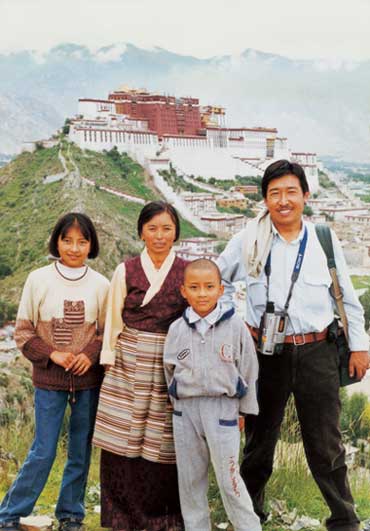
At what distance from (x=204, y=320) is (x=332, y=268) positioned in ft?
0.97

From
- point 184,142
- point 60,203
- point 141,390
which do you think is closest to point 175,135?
point 184,142

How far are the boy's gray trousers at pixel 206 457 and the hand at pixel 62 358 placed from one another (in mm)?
241

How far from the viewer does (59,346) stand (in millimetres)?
1453

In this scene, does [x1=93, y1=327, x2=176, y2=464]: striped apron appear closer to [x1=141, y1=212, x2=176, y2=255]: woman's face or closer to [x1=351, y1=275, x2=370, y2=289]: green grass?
[x1=141, y1=212, x2=176, y2=255]: woman's face

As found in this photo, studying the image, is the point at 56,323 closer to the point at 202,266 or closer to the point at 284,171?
the point at 202,266

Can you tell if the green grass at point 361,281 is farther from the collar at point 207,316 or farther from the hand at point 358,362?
the collar at point 207,316

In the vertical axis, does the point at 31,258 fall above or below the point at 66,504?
above

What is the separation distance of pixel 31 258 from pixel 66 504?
26.4 m

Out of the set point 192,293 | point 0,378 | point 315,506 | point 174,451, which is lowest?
point 0,378

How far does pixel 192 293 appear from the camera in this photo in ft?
4.42

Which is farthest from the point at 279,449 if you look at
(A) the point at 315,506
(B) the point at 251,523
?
(B) the point at 251,523

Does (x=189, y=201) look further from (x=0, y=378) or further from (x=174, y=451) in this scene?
(x=174, y=451)

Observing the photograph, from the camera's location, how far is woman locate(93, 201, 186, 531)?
1407 millimetres

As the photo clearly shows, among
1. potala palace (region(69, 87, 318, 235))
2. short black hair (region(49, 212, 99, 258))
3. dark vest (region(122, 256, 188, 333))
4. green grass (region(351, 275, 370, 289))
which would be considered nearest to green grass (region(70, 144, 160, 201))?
potala palace (region(69, 87, 318, 235))
